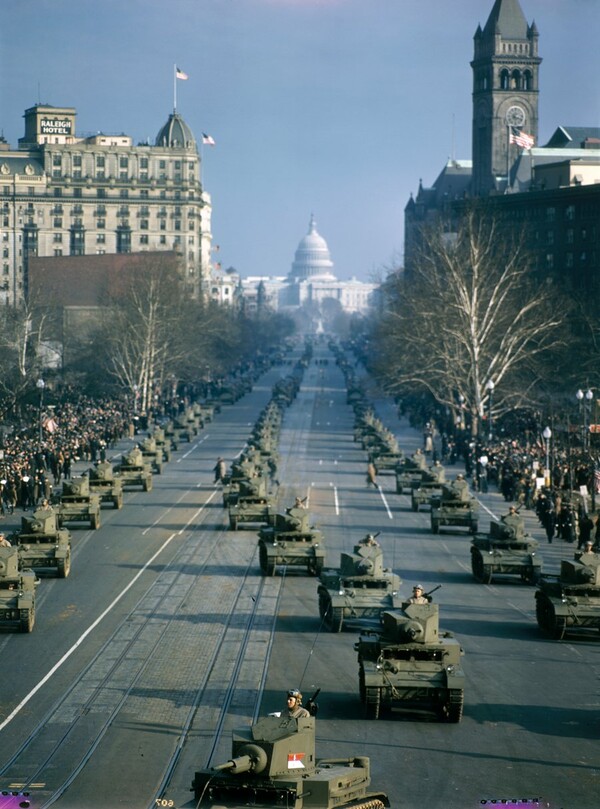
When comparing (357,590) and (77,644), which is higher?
(357,590)

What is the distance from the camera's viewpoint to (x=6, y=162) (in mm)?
186375

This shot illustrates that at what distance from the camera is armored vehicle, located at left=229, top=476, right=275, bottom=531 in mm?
47625

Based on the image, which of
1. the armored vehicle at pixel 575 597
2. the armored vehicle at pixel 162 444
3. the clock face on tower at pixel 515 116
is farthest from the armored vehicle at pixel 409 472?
the clock face on tower at pixel 515 116

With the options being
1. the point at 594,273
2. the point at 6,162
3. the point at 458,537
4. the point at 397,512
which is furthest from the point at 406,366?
the point at 6,162

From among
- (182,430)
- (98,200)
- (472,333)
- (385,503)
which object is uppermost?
(98,200)

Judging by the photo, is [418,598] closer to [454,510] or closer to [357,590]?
[357,590]

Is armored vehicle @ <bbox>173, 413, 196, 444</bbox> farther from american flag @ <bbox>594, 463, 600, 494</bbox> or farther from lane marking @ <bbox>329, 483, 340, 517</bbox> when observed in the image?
american flag @ <bbox>594, 463, 600, 494</bbox>

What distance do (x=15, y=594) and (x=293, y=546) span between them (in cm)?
971

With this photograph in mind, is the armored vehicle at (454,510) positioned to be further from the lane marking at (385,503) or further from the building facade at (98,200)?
the building facade at (98,200)

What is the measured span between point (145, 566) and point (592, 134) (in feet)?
433

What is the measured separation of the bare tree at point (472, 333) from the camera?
271 feet

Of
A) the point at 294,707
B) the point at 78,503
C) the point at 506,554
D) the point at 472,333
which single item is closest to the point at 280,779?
the point at 294,707

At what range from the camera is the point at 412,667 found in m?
23.9

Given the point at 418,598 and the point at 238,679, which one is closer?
the point at 418,598
